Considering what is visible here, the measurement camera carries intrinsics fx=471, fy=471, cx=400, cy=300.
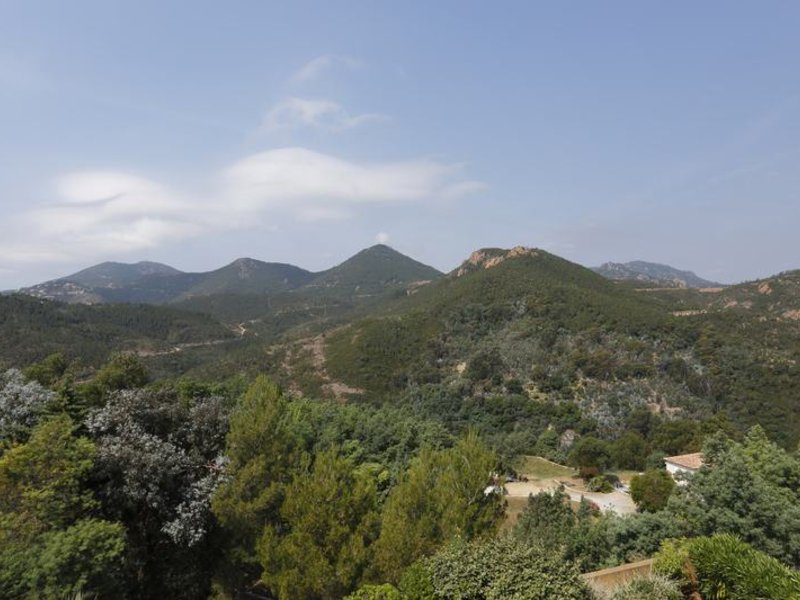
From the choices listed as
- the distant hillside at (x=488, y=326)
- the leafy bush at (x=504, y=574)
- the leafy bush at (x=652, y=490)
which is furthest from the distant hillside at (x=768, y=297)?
the leafy bush at (x=504, y=574)

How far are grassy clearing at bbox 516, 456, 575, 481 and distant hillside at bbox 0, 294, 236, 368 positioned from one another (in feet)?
201

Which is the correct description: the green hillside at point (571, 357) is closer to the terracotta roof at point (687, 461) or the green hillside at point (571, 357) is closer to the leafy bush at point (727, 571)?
the terracotta roof at point (687, 461)

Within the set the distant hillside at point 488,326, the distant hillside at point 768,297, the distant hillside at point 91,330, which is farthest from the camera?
the distant hillside at point 768,297

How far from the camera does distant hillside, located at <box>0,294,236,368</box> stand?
74.6 meters

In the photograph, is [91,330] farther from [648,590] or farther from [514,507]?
[648,590]

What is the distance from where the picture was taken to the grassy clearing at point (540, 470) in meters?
34.4

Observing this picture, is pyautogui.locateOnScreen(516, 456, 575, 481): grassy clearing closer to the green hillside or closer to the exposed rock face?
the green hillside

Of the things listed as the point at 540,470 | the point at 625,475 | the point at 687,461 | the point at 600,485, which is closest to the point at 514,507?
the point at 600,485

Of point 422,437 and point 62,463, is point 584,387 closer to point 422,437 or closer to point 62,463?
point 422,437

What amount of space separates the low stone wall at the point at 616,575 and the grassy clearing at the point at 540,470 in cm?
2430

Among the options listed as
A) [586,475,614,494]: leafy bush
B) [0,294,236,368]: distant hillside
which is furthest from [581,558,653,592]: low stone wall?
[0,294,236,368]: distant hillside

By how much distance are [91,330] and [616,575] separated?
357ft

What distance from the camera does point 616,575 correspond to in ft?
30.8

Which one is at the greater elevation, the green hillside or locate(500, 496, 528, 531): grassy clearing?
the green hillside
